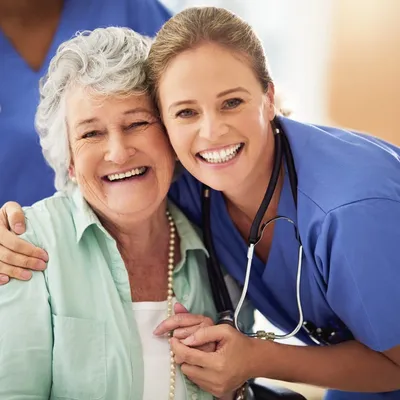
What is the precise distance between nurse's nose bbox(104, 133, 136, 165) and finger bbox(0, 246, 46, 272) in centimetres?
28

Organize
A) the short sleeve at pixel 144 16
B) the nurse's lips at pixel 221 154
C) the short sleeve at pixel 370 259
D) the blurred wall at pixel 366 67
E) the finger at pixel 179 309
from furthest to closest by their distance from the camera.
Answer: the blurred wall at pixel 366 67
the short sleeve at pixel 144 16
the finger at pixel 179 309
the nurse's lips at pixel 221 154
the short sleeve at pixel 370 259

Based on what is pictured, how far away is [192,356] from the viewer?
138cm

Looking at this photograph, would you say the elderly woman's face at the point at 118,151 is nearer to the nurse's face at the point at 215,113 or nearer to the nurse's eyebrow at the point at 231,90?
the nurse's face at the point at 215,113

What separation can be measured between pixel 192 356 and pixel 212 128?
51 centimetres

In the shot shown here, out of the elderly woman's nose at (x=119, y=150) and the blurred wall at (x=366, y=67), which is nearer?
the elderly woman's nose at (x=119, y=150)

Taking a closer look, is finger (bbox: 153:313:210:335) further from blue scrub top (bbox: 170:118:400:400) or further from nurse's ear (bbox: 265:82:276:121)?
nurse's ear (bbox: 265:82:276:121)

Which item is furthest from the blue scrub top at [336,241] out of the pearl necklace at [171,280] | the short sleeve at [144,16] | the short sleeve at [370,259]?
the short sleeve at [144,16]

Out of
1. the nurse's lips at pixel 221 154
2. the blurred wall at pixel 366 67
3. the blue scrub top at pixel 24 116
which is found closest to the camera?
the nurse's lips at pixel 221 154

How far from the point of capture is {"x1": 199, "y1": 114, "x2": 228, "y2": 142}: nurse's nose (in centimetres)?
132

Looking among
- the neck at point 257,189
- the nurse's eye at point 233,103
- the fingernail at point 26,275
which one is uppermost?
the nurse's eye at point 233,103

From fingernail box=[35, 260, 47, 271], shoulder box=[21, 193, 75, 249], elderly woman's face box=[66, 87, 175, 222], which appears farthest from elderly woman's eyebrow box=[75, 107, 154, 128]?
fingernail box=[35, 260, 47, 271]

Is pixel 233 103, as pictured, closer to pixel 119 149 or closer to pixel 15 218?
pixel 119 149

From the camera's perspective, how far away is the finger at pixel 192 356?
4.51 ft

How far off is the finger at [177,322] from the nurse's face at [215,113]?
31 centimetres
